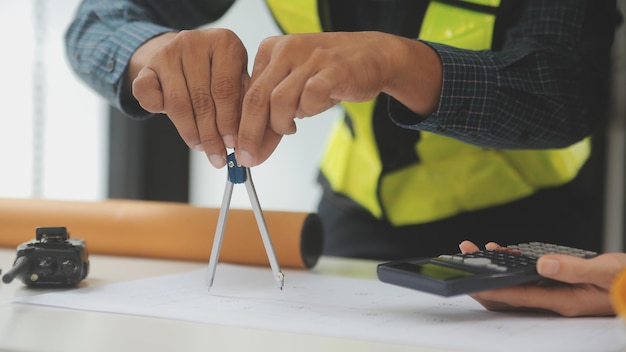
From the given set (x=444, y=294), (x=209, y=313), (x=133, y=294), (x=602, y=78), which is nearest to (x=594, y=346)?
(x=444, y=294)

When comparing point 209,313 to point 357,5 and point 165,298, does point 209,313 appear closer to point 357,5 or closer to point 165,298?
point 165,298

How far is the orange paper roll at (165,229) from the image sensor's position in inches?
34.5

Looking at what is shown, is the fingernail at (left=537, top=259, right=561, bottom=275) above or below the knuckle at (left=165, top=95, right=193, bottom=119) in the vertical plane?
below

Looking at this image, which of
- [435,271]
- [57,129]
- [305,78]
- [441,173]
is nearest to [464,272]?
[435,271]

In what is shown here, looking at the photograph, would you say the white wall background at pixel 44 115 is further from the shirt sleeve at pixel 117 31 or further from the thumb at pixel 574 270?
the thumb at pixel 574 270

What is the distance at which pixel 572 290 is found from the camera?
604 millimetres

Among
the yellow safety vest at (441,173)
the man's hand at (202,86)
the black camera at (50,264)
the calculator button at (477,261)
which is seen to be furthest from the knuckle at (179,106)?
the yellow safety vest at (441,173)

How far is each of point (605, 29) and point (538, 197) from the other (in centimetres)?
26

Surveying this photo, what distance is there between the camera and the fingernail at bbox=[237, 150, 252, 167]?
Answer: 2.21 feet

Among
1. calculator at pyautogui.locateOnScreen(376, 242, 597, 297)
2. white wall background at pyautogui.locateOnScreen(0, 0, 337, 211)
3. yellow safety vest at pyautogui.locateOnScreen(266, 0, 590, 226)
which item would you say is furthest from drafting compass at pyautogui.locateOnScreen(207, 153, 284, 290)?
white wall background at pyautogui.locateOnScreen(0, 0, 337, 211)

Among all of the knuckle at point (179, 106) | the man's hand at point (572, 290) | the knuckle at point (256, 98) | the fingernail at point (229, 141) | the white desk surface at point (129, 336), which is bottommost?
the white desk surface at point (129, 336)

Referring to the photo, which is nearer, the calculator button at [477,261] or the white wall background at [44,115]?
the calculator button at [477,261]

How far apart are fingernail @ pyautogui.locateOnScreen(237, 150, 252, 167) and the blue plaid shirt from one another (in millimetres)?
222

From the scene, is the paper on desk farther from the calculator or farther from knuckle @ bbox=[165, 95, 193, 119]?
knuckle @ bbox=[165, 95, 193, 119]
